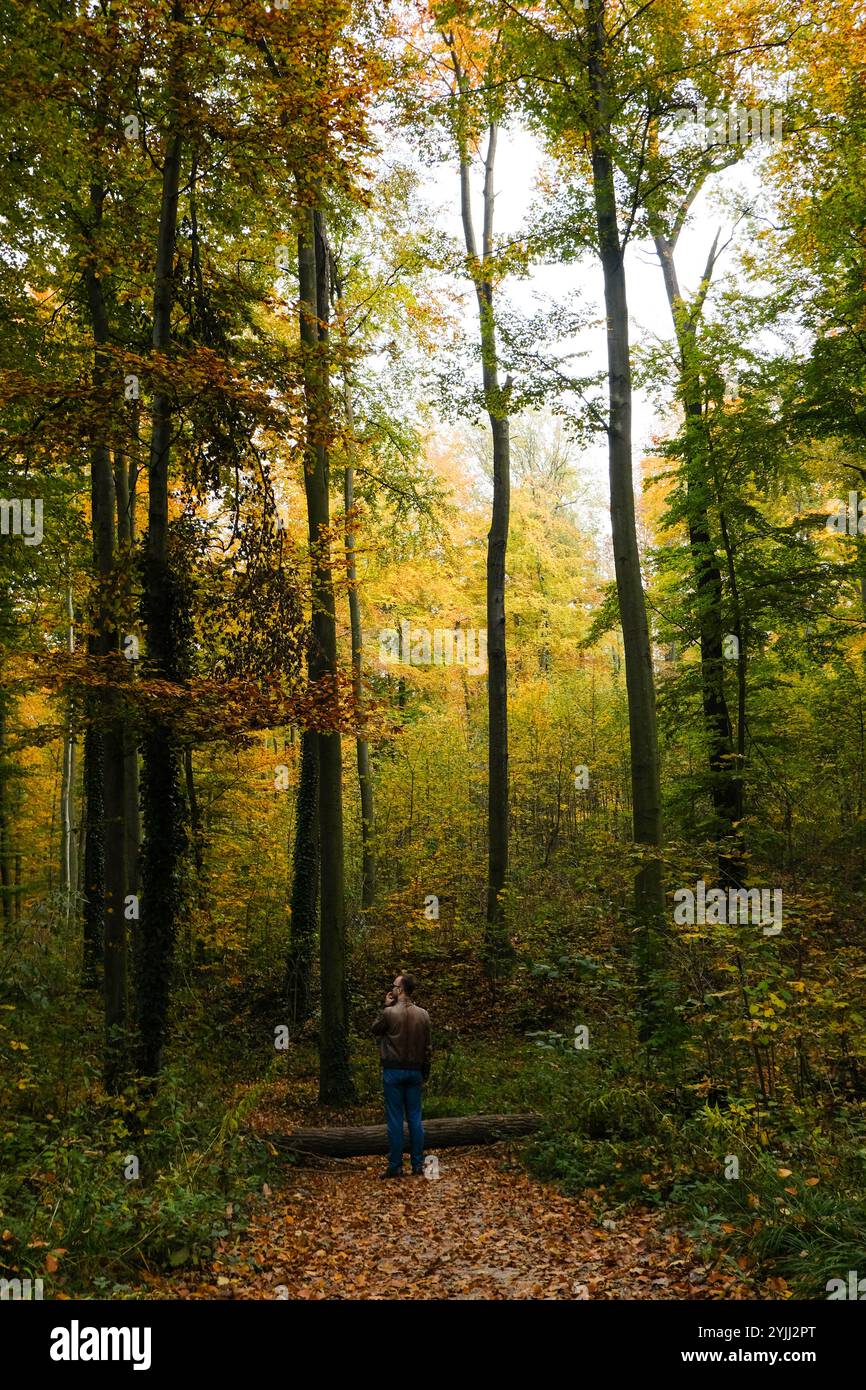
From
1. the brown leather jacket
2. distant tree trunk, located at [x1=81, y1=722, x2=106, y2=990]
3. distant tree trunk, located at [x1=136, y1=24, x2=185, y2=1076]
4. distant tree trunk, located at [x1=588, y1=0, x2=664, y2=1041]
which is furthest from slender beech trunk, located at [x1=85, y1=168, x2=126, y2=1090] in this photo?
distant tree trunk, located at [x1=588, y1=0, x2=664, y2=1041]

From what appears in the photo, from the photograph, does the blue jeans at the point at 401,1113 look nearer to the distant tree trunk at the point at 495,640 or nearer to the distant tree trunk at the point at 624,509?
the distant tree trunk at the point at 624,509

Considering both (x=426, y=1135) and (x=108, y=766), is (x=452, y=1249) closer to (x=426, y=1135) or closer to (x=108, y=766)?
(x=426, y=1135)

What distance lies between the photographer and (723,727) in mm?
12992

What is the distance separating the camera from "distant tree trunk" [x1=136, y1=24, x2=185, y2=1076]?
7566mm

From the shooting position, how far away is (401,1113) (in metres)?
7.66

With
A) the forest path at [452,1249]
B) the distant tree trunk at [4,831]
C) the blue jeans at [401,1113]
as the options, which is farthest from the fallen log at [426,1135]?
the distant tree trunk at [4,831]

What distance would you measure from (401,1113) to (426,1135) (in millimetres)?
817

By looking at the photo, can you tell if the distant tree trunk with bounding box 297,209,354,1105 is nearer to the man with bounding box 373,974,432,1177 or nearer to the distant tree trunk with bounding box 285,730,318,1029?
the man with bounding box 373,974,432,1177

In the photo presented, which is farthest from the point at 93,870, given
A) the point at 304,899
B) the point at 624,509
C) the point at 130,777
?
the point at 624,509

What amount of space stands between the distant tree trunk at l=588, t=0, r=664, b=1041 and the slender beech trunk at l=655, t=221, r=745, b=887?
323 centimetres
